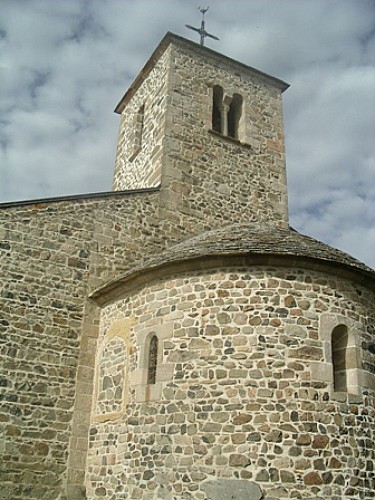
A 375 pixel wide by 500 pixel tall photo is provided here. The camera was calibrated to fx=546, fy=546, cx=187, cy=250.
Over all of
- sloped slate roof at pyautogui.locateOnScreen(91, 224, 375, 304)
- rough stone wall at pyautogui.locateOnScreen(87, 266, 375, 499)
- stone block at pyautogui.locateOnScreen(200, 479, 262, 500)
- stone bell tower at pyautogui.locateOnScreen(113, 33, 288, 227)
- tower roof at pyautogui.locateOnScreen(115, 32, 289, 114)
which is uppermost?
tower roof at pyautogui.locateOnScreen(115, 32, 289, 114)

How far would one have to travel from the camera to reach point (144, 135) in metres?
15.4

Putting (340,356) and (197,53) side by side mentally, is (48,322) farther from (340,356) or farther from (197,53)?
(197,53)

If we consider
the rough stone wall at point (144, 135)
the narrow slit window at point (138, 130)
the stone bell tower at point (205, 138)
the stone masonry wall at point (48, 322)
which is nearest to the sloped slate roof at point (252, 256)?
the stone masonry wall at point (48, 322)

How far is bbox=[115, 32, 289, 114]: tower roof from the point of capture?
15.3 m

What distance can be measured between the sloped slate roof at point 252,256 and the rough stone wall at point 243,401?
0.17 meters

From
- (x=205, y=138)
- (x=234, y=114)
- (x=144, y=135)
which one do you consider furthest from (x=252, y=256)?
(x=234, y=114)

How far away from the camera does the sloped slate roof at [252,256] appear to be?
872 cm

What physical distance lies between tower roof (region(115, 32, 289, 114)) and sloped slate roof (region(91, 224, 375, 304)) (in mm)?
7729

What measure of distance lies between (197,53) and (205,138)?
2.95 m

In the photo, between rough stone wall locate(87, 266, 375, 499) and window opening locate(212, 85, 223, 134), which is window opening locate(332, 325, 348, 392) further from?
window opening locate(212, 85, 223, 134)

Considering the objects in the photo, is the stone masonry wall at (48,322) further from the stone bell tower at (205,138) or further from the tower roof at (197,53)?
the tower roof at (197,53)

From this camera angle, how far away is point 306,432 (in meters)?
7.80

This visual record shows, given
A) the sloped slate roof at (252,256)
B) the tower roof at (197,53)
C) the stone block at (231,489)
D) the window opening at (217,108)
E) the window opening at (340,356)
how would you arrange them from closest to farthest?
the stone block at (231,489), the window opening at (340,356), the sloped slate roof at (252,256), the tower roof at (197,53), the window opening at (217,108)

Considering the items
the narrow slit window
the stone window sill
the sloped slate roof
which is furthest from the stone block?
the narrow slit window
